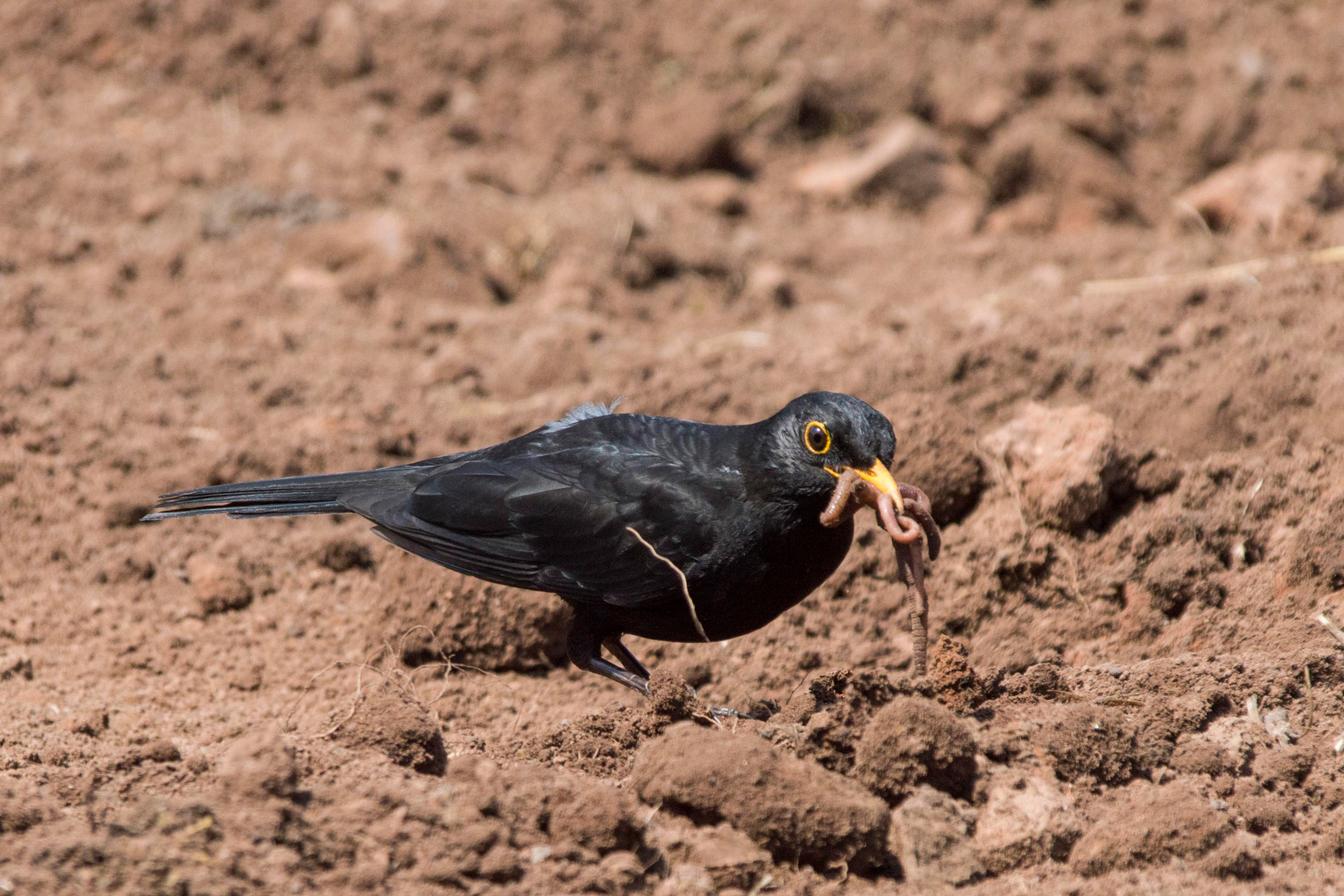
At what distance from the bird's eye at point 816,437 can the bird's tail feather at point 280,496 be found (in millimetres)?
1727

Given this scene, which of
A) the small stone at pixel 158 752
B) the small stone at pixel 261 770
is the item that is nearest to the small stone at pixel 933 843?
Result: the small stone at pixel 261 770

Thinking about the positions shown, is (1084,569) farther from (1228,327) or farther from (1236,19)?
(1236,19)

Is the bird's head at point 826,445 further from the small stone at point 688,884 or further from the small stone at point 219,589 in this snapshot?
the small stone at point 219,589

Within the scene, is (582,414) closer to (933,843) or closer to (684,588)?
(684,588)

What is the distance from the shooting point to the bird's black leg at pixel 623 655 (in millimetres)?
4836

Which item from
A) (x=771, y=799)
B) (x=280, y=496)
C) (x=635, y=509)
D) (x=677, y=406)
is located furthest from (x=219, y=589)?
(x=771, y=799)

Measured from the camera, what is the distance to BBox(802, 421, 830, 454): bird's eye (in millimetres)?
4102

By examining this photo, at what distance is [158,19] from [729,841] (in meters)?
8.46

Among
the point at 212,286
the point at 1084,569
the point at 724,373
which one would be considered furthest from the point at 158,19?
the point at 1084,569

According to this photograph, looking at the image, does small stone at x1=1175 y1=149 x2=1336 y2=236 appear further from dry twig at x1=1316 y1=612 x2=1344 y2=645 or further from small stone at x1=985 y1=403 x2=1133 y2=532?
dry twig at x1=1316 y1=612 x2=1344 y2=645

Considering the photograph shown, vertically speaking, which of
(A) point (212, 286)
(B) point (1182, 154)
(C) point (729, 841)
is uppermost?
(B) point (1182, 154)

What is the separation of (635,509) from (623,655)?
2.28ft

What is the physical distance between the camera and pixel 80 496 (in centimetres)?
579

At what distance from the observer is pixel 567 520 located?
459 centimetres
